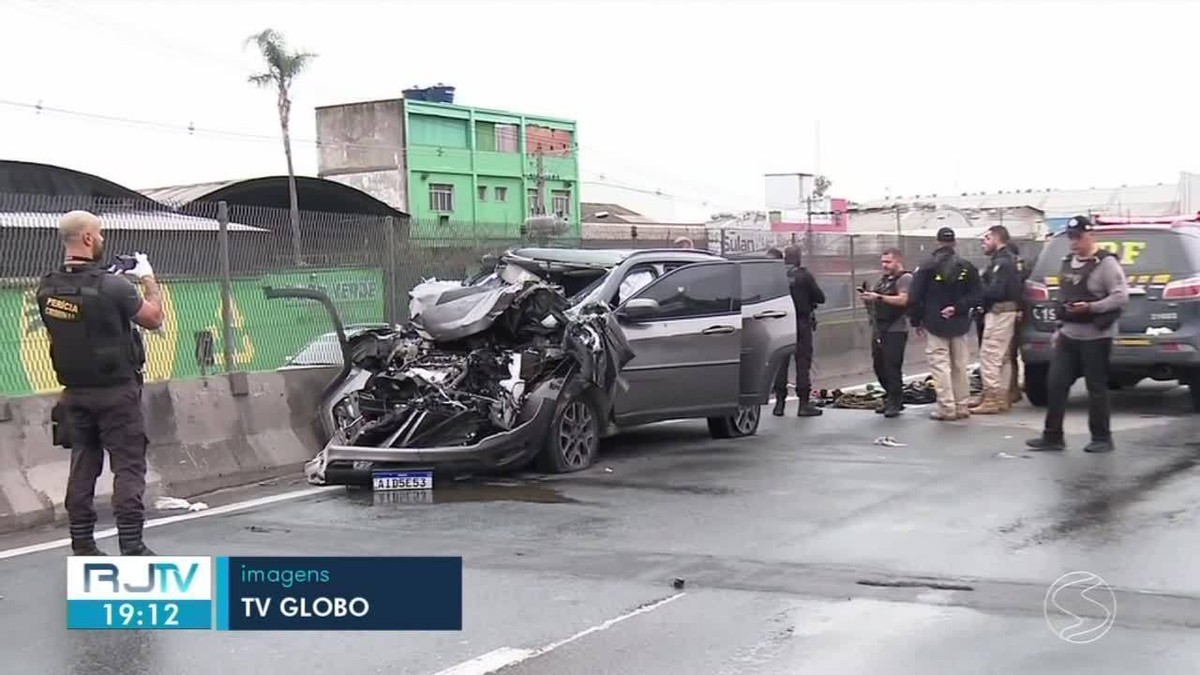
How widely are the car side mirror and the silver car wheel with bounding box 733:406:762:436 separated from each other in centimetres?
176

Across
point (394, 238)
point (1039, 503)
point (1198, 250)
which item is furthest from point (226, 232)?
point (1198, 250)

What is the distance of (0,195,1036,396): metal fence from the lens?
8977 mm

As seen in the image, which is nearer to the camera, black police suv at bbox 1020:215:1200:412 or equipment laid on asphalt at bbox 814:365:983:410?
black police suv at bbox 1020:215:1200:412

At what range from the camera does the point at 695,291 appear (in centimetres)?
1083

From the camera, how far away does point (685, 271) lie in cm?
1082

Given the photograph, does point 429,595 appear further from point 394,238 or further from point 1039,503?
point 394,238

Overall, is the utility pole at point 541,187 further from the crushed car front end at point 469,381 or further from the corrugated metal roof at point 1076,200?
the crushed car front end at point 469,381

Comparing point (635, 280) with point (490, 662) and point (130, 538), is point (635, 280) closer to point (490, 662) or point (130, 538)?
point (130, 538)

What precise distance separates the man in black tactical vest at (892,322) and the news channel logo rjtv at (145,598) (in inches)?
336

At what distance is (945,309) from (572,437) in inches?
178

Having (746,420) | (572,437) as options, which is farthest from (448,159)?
(572,437)

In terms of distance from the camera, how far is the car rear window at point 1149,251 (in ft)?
40.1

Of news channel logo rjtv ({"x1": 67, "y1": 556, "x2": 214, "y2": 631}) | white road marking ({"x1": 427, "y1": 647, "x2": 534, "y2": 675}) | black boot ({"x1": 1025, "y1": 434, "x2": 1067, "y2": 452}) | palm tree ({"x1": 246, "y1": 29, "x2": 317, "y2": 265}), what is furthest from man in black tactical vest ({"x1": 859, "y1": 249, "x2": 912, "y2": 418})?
palm tree ({"x1": 246, "y1": 29, "x2": 317, "y2": 265})

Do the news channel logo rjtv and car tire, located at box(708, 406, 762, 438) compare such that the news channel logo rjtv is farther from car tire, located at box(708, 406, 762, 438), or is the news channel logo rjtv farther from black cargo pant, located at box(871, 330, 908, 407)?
black cargo pant, located at box(871, 330, 908, 407)
